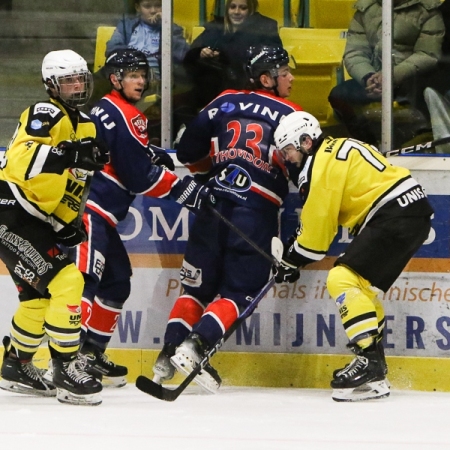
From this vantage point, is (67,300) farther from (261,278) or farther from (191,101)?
(191,101)

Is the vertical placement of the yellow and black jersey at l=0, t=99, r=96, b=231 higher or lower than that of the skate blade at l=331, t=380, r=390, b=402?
higher

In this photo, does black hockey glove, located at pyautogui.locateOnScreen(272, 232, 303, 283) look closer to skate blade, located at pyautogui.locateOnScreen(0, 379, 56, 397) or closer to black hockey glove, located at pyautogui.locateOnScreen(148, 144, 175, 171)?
black hockey glove, located at pyautogui.locateOnScreen(148, 144, 175, 171)

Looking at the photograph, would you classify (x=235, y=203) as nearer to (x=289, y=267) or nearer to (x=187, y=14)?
(x=289, y=267)

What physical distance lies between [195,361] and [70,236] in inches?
27.7

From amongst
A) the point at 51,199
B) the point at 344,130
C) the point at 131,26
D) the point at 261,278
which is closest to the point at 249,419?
the point at 261,278

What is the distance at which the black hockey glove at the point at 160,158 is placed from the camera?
449 cm

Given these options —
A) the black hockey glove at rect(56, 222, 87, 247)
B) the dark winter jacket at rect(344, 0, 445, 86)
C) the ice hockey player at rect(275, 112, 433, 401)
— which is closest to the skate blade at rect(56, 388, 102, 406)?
the black hockey glove at rect(56, 222, 87, 247)

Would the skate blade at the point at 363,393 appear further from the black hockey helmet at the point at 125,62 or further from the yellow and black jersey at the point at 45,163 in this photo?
the black hockey helmet at the point at 125,62

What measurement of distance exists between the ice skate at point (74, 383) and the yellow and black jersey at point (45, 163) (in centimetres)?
53

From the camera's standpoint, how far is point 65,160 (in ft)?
12.8

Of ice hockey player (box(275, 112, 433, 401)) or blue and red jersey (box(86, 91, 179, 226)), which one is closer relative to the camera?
ice hockey player (box(275, 112, 433, 401))

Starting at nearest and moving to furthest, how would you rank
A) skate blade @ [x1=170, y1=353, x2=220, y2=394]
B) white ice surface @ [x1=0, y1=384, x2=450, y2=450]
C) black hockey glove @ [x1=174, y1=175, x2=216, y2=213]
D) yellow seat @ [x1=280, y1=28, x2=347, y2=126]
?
1. white ice surface @ [x1=0, y1=384, x2=450, y2=450]
2. skate blade @ [x1=170, y1=353, x2=220, y2=394]
3. black hockey glove @ [x1=174, y1=175, x2=216, y2=213]
4. yellow seat @ [x1=280, y1=28, x2=347, y2=126]

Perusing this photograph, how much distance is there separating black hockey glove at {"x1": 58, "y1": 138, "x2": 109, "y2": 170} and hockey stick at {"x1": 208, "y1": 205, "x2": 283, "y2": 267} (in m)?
0.61

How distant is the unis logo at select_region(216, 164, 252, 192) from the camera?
445 cm
